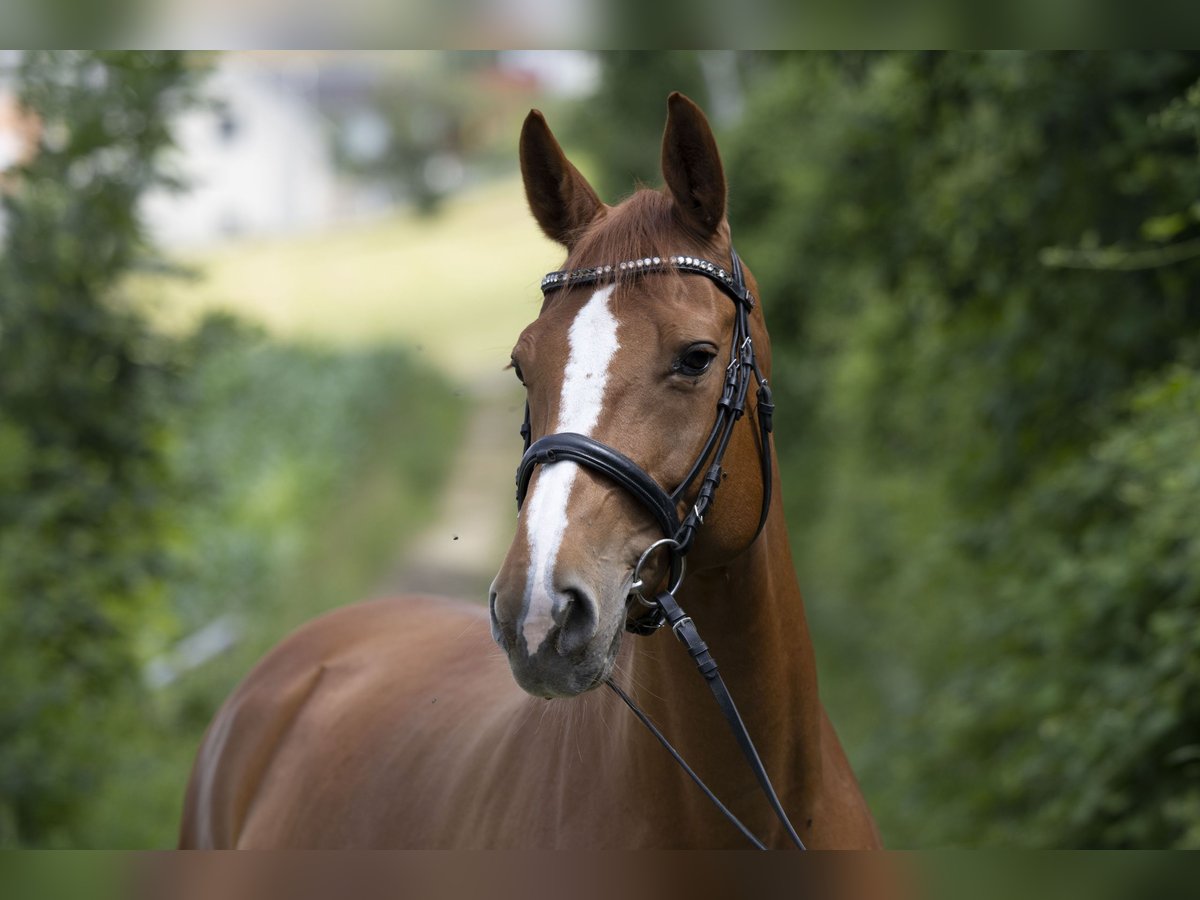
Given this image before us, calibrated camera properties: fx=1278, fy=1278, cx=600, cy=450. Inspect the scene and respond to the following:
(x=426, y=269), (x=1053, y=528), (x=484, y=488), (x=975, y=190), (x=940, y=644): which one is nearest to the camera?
(x=1053, y=528)

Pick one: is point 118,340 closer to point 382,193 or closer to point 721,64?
point 721,64

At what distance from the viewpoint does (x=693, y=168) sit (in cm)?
247

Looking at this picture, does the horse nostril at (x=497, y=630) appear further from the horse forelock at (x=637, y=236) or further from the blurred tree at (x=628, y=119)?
the blurred tree at (x=628, y=119)

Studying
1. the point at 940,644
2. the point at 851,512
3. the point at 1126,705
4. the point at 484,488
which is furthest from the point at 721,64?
the point at 1126,705

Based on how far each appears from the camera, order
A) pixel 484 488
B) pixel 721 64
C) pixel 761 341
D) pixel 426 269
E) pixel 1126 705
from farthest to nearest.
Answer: pixel 426 269 → pixel 484 488 → pixel 721 64 → pixel 1126 705 → pixel 761 341

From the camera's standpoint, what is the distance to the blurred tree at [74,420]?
8148 millimetres

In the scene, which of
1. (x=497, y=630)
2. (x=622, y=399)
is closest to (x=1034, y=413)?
(x=622, y=399)

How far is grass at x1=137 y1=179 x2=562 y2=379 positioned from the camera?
26391 mm

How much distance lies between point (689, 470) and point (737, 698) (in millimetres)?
513

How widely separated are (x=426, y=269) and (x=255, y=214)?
528cm

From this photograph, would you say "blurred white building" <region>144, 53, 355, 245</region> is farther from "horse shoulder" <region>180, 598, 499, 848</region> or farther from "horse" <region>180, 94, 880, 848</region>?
"horse" <region>180, 94, 880, 848</region>

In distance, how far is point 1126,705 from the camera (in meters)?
5.79

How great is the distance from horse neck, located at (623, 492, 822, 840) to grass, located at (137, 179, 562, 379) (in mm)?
22582

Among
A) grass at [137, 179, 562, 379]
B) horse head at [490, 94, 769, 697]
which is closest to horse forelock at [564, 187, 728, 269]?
horse head at [490, 94, 769, 697]
